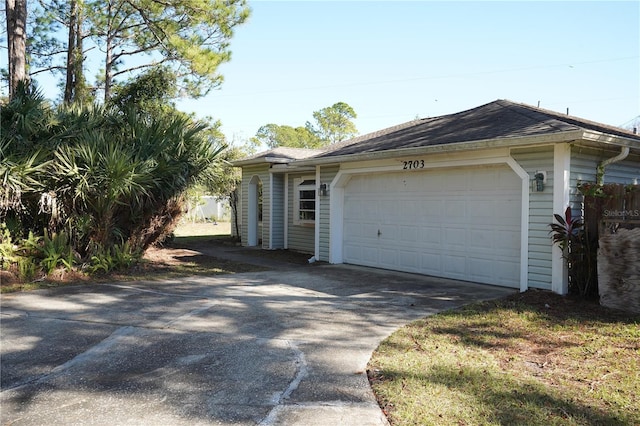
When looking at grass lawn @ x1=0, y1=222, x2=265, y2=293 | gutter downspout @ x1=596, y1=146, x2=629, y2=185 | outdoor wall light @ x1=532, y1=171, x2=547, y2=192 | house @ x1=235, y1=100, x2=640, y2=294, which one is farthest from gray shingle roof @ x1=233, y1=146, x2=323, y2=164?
gutter downspout @ x1=596, y1=146, x2=629, y2=185

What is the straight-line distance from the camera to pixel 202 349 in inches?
192

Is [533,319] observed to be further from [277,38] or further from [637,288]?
[277,38]

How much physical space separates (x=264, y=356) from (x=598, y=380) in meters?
2.99

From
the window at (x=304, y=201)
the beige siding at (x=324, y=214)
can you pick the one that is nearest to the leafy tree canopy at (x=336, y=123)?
the window at (x=304, y=201)

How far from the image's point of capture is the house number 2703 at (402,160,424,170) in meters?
9.47

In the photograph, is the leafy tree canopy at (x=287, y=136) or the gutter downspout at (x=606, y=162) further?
the leafy tree canopy at (x=287, y=136)

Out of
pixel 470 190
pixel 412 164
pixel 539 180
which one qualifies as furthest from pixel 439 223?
pixel 539 180

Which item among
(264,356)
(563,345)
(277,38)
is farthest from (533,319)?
(277,38)

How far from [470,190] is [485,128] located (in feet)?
3.84

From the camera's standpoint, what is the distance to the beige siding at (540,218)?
7.41m

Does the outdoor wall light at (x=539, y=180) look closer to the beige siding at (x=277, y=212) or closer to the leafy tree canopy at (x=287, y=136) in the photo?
the beige siding at (x=277, y=212)

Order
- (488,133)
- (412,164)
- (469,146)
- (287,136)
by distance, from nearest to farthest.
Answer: (469,146) → (488,133) → (412,164) → (287,136)

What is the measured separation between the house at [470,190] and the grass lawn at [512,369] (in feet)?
5.81

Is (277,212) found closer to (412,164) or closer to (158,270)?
(158,270)
